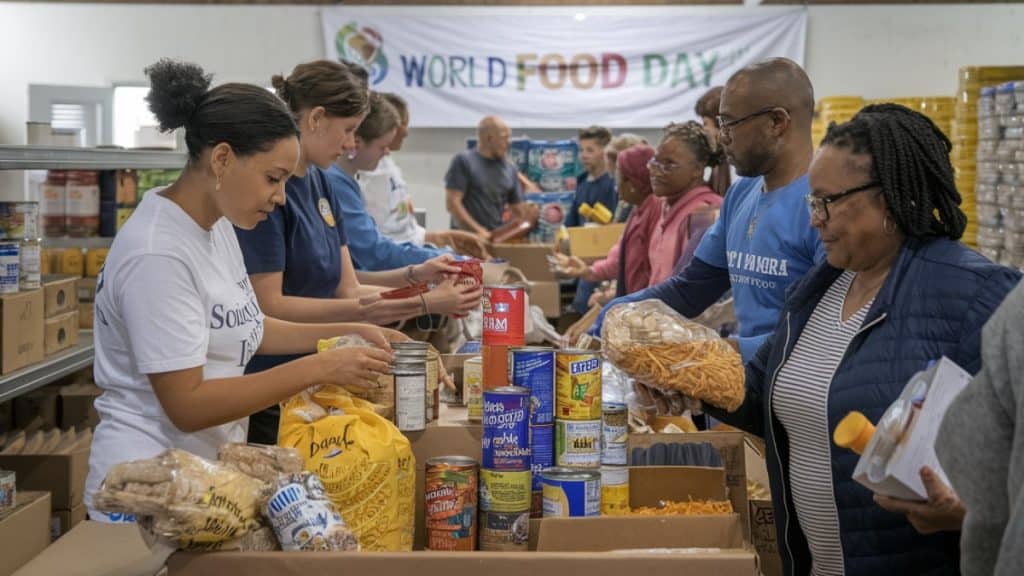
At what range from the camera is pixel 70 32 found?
11.1 meters

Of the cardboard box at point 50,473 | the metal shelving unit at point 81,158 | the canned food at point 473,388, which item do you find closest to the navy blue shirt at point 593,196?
the metal shelving unit at point 81,158

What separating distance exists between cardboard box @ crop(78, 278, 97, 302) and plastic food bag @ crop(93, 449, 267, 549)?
324 centimetres

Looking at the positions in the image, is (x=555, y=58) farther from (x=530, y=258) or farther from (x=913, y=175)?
(x=913, y=175)

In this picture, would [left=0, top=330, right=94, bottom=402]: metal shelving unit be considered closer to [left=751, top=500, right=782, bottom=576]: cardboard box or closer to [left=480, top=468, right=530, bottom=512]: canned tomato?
[left=480, top=468, right=530, bottom=512]: canned tomato

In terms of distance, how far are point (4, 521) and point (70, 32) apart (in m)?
9.07

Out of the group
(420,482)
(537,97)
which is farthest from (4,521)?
(537,97)

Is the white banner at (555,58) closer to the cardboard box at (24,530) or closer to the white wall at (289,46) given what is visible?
the white wall at (289,46)

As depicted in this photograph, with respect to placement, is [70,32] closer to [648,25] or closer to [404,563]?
[648,25]

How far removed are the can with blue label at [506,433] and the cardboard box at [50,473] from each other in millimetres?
2433

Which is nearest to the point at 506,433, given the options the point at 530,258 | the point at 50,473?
the point at 50,473

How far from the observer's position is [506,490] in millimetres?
1956

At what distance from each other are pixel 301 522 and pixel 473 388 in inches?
32.7

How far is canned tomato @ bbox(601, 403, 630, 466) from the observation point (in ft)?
6.92

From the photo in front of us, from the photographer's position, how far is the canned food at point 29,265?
3723 mm
